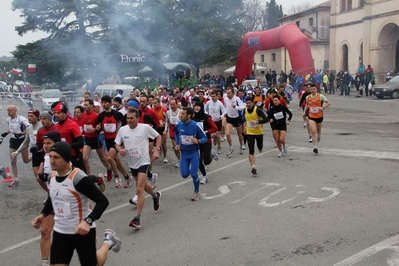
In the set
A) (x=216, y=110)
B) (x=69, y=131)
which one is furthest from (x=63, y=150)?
(x=216, y=110)

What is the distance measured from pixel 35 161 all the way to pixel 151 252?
10.2ft

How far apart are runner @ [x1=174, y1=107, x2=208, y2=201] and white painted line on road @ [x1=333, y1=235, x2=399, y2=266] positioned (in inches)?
125

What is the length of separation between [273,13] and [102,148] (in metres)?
74.9

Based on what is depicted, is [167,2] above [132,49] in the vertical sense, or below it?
above

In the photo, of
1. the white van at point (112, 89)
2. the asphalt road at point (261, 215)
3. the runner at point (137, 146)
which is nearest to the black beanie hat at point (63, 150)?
the asphalt road at point (261, 215)

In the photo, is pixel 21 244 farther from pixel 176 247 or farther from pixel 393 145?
pixel 393 145

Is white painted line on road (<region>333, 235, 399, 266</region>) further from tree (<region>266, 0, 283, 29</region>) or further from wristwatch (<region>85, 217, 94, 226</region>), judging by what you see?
tree (<region>266, 0, 283, 29</region>)

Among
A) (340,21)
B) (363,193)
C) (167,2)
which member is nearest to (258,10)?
(340,21)

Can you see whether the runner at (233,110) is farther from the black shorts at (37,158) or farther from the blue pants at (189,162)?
the black shorts at (37,158)

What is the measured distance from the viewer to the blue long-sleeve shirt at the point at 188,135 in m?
7.58

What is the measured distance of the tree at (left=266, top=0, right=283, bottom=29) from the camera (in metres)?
78.4

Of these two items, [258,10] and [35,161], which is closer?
[35,161]

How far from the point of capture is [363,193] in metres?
7.16

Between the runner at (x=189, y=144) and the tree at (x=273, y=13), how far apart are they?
73.0m
